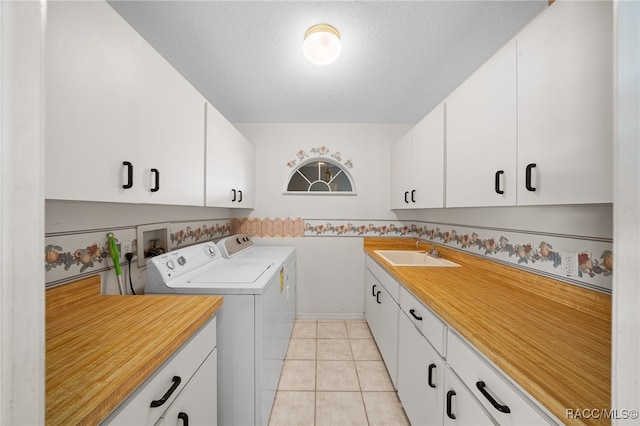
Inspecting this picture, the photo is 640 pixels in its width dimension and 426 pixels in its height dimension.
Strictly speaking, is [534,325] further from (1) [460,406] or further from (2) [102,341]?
(2) [102,341]

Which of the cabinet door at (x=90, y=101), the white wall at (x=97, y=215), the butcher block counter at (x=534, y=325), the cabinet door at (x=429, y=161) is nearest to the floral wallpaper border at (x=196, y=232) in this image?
the white wall at (x=97, y=215)

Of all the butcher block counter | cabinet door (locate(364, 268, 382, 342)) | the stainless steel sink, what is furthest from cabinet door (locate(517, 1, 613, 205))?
the stainless steel sink

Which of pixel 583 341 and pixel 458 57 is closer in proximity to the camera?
pixel 583 341

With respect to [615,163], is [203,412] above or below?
below

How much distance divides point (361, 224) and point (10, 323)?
278 cm

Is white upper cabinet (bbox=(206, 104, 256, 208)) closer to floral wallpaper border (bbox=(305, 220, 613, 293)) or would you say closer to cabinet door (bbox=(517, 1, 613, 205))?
cabinet door (bbox=(517, 1, 613, 205))

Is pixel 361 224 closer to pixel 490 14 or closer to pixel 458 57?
pixel 458 57

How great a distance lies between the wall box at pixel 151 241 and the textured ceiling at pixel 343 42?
1.20m

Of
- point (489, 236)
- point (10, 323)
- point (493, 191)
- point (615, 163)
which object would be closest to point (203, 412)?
point (10, 323)

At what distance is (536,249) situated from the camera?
129 centimetres

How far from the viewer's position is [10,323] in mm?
283

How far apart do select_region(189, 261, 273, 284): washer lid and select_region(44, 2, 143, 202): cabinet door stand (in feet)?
2.18

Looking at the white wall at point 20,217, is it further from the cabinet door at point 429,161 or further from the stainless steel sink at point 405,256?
the stainless steel sink at point 405,256

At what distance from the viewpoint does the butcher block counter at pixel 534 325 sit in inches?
23.5
